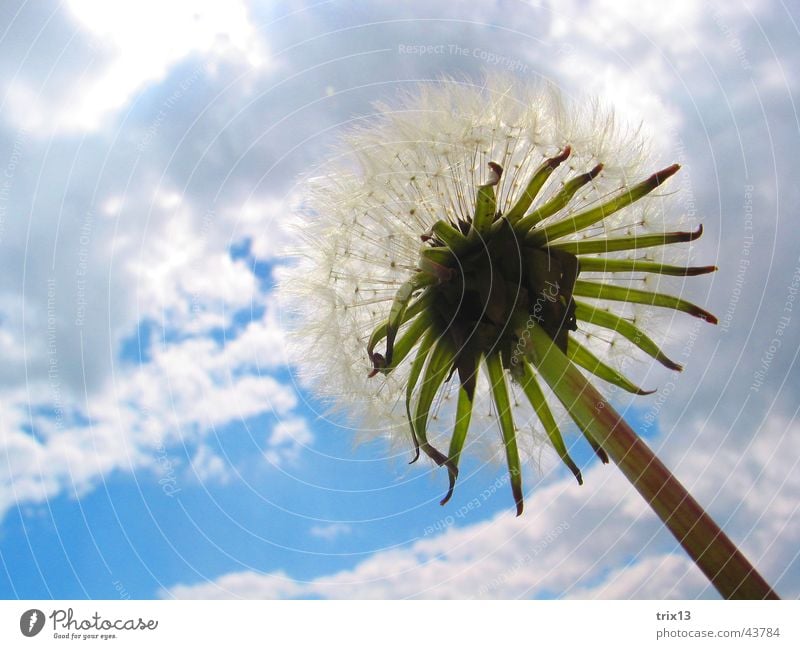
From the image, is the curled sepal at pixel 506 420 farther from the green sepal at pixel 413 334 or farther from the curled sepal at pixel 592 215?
the curled sepal at pixel 592 215

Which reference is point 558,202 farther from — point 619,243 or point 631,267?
point 631,267

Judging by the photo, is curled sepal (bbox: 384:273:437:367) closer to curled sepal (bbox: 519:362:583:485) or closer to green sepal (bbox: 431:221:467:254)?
green sepal (bbox: 431:221:467:254)

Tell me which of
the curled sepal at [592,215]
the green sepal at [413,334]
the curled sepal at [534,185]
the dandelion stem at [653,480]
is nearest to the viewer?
the dandelion stem at [653,480]

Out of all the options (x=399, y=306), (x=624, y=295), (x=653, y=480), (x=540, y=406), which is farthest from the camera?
(x=624, y=295)

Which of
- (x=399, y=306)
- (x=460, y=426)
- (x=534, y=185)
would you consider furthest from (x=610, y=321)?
(x=399, y=306)

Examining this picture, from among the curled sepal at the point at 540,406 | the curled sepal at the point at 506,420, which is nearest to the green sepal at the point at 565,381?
the curled sepal at the point at 540,406

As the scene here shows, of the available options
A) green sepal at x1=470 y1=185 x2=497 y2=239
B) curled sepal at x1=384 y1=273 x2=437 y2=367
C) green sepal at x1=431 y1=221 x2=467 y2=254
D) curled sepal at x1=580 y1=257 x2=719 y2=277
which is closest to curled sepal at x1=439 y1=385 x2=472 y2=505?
curled sepal at x1=384 y1=273 x2=437 y2=367
